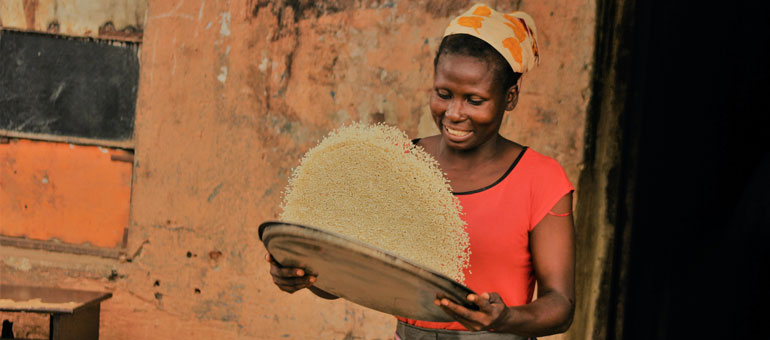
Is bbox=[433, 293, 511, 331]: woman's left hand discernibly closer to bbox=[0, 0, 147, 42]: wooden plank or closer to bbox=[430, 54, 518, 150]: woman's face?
bbox=[430, 54, 518, 150]: woman's face

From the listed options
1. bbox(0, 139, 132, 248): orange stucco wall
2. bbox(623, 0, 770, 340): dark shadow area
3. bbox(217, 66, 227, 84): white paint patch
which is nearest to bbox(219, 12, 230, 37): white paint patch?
bbox(217, 66, 227, 84): white paint patch

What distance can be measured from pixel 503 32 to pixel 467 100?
170 mm

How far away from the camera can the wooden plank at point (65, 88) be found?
2.99 metres

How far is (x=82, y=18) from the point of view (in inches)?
118

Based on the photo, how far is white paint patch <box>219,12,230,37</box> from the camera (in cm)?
281

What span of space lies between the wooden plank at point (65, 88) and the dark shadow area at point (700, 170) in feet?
7.26

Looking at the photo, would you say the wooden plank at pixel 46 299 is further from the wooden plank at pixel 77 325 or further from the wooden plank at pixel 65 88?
the wooden plank at pixel 65 88

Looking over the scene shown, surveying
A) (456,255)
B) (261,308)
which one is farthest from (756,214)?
(261,308)

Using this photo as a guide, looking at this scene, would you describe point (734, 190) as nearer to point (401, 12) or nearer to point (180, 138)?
point (401, 12)

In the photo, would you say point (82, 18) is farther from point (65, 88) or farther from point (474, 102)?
point (474, 102)

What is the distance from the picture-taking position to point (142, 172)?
2.92 m

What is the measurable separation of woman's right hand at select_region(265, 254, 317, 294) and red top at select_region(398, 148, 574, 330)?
37 centimetres

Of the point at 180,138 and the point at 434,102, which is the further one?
the point at 180,138

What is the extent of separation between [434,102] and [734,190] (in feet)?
5.49
